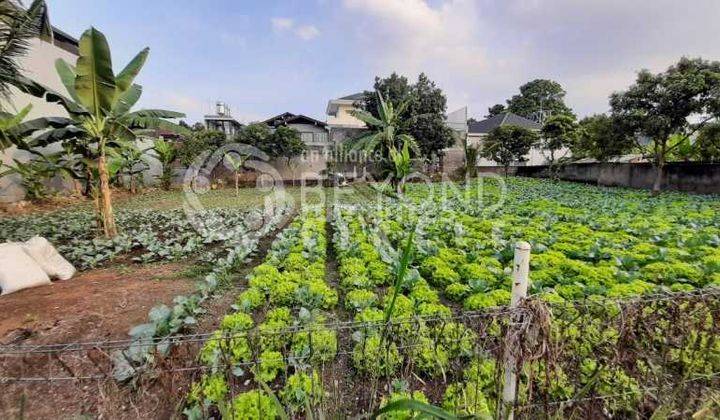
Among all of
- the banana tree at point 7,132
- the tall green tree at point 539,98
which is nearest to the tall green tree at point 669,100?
the banana tree at point 7,132

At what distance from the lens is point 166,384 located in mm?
2596

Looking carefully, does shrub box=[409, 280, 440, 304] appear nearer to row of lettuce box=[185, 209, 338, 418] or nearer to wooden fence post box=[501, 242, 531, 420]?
row of lettuce box=[185, 209, 338, 418]

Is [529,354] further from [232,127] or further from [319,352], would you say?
[232,127]

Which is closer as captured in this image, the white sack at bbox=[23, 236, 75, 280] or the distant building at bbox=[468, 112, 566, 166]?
the white sack at bbox=[23, 236, 75, 280]

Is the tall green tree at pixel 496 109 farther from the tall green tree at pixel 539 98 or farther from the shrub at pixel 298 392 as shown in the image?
the shrub at pixel 298 392

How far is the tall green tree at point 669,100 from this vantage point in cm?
1194

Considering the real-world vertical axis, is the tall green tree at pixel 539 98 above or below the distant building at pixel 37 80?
above

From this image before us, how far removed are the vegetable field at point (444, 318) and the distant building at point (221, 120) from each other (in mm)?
27596

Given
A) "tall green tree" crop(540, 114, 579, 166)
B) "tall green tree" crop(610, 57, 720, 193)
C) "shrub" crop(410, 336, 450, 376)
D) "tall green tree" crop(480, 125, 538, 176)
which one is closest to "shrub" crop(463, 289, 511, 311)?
"shrub" crop(410, 336, 450, 376)

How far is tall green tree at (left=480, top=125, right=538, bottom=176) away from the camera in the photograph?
944 inches

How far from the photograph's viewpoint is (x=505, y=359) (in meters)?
1.97

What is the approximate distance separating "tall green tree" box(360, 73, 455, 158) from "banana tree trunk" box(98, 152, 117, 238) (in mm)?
19111

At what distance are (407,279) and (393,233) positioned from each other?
3016mm

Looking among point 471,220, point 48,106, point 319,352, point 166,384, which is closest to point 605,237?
point 471,220
